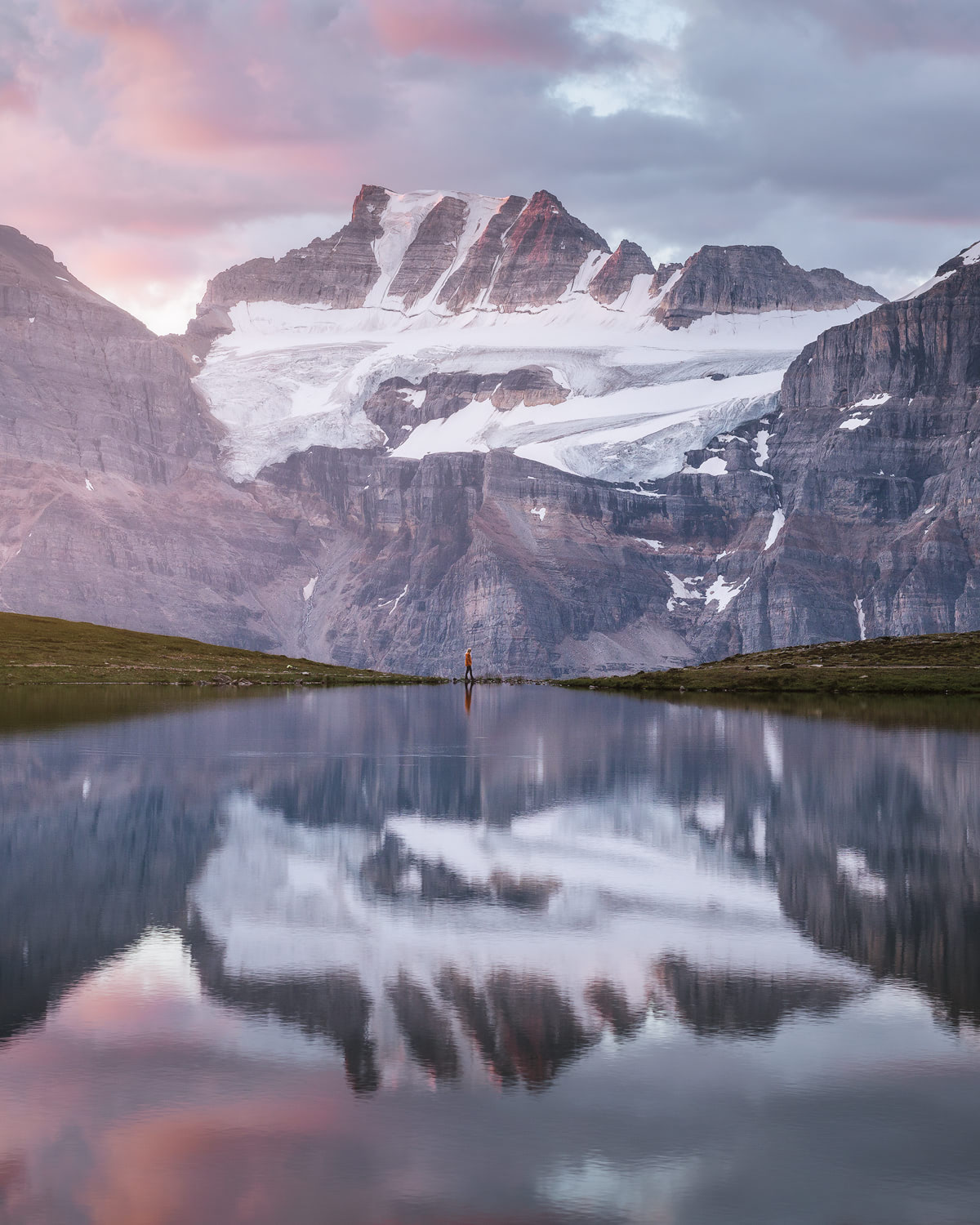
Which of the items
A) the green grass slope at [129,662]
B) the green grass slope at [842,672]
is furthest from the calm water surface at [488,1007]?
the green grass slope at [129,662]

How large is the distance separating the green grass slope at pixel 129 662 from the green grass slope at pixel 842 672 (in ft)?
91.2

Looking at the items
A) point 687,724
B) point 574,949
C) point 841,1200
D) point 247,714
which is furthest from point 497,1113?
point 247,714

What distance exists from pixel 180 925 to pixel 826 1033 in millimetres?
10639

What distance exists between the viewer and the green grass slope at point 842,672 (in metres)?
105

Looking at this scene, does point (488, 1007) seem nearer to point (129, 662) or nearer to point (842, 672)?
point (842, 672)

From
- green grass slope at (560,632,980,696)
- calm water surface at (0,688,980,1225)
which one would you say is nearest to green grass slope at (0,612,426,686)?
green grass slope at (560,632,980,696)

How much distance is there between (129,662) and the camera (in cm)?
12588

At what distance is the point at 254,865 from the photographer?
94.0 feet

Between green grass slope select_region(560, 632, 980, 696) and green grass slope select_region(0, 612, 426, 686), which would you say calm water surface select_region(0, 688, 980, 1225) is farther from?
green grass slope select_region(0, 612, 426, 686)

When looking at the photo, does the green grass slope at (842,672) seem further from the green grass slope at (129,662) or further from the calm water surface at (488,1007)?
the calm water surface at (488,1007)

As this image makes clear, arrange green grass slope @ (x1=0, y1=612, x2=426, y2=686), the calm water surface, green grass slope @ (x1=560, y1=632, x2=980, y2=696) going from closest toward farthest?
the calm water surface < green grass slope @ (x1=560, y1=632, x2=980, y2=696) < green grass slope @ (x1=0, y1=612, x2=426, y2=686)

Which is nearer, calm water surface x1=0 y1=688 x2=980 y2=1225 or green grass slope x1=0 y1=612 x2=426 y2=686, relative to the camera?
calm water surface x1=0 y1=688 x2=980 y2=1225

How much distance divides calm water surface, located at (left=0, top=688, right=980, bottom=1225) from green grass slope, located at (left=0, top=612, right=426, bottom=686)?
238 feet

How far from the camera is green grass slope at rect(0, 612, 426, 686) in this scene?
112m
